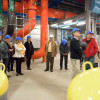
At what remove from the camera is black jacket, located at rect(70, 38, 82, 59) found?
2594mm

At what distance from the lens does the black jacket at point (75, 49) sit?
2.59m

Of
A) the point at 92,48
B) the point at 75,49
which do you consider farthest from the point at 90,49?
the point at 75,49

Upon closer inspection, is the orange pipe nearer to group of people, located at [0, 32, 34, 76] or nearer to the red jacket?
group of people, located at [0, 32, 34, 76]

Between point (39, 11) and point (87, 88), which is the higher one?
point (39, 11)

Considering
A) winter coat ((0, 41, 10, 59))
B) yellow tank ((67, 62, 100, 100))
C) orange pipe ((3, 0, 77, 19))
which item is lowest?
yellow tank ((67, 62, 100, 100))

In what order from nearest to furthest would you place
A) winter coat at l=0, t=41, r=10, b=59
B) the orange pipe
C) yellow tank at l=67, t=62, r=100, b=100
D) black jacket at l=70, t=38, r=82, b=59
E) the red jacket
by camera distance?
yellow tank at l=67, t=62, r=100, b=100
black jacket at l=70, t=38, r=82, b=59
the red jacket
winter coat at l=0, t=41, r=10, b=59
the orange pipe

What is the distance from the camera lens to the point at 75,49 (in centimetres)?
269

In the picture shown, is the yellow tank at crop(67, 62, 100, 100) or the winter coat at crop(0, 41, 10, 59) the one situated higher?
the winter coat at crop(0, 41, 10, 59)

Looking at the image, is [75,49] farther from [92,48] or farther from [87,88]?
[87,88]

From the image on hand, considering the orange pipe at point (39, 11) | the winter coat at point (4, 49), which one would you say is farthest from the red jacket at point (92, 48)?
the orange pipe at point (39, 11)

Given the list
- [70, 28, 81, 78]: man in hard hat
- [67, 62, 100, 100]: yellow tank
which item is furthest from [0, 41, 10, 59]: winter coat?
[67, 62, 100, 100]: yellow tank

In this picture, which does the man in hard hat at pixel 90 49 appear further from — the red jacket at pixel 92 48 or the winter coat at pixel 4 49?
the winter coat at pixel 4 49

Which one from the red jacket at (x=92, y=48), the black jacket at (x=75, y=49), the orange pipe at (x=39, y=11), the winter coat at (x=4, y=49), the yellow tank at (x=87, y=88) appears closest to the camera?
the yellow tank at (x=87, y=88)

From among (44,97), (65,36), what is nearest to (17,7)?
(44,97)
